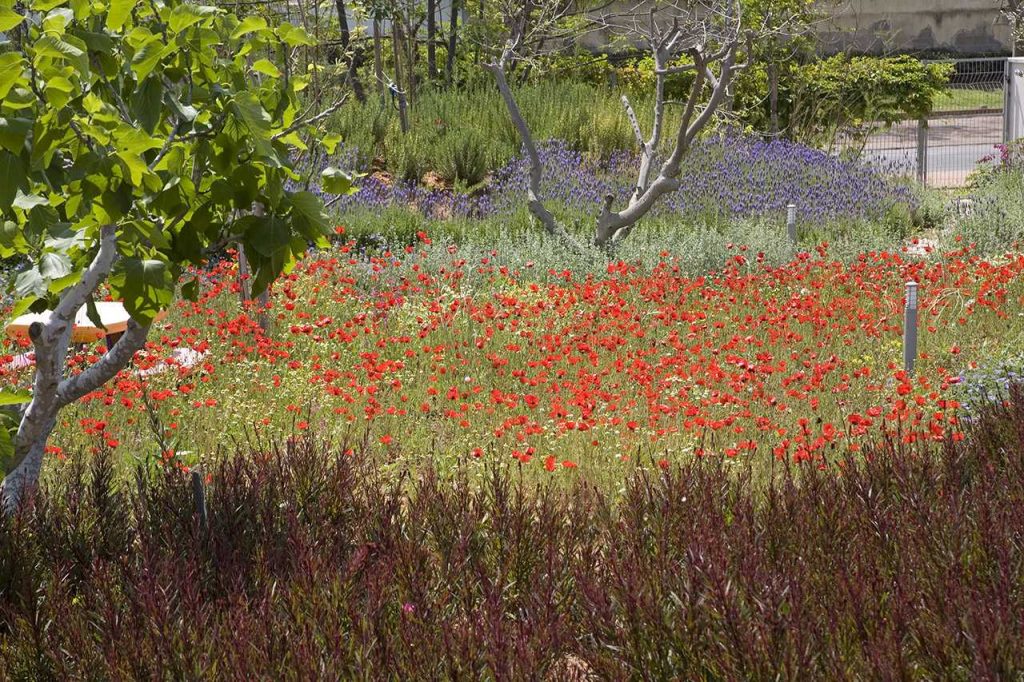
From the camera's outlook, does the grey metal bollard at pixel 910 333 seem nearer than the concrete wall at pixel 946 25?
Yes

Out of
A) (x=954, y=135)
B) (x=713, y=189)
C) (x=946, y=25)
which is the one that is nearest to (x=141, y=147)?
(x=713, y=189)

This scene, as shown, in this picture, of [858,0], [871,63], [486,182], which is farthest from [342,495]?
[858,0]

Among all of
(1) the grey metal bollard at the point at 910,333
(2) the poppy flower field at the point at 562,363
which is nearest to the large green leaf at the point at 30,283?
(2) the poppy flower field at the point at 562,363

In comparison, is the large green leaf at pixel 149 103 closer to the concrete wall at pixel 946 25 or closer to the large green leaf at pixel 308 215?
the large green leaf at pixel 308 215

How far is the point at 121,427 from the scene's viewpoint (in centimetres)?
627

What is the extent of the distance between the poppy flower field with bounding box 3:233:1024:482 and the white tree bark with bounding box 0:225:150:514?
77 cm

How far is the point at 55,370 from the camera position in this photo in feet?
12.5

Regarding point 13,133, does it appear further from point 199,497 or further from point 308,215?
point 199,497

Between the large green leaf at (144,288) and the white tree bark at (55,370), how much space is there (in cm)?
17

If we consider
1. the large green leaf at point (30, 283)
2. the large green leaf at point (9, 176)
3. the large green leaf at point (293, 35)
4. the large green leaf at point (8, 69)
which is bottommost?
the large green leaf at point (30, 283)

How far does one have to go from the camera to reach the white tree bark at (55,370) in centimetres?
360

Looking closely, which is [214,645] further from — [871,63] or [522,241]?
[871,63]

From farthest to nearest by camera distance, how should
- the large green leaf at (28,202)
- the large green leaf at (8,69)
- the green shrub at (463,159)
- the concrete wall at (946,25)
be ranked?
the concrete wall at (946,25), the green shrub at (463,159), the large green leaf at (28,202), the large green leaf at (8,69)

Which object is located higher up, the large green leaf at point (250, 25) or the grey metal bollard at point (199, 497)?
the large green leaf at point (250, 25)
